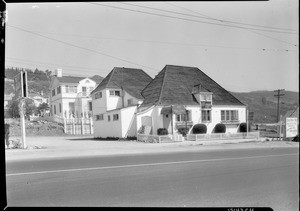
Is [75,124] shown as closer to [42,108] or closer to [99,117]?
[99,117]

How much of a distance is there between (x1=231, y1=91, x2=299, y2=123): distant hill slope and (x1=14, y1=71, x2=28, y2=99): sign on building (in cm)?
457

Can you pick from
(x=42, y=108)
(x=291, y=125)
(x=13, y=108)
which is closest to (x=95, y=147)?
(x=42, y=108)

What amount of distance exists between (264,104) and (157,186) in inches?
122

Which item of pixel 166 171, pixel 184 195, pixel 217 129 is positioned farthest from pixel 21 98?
pixel 217 129

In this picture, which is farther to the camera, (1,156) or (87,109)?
(87,109)

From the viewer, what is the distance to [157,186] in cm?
511

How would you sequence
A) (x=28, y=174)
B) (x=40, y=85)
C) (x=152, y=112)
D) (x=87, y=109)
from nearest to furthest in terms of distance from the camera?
1. (x=40, y=85)
2. (x=28, y=174)
3. (x=87, y=109)
4. (x=152, y=112)

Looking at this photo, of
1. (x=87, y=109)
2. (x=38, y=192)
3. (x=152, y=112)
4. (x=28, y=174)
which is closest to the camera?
(x=38, y=192)

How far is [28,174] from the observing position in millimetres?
6480

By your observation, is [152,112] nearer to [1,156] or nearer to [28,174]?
[28,174]

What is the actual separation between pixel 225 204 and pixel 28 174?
5302 millimetres

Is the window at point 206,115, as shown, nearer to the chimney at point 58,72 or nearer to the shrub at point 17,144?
the chimney at point 58,72

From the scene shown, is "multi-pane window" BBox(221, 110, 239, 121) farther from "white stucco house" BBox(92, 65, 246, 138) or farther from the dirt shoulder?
the dirt shoulder

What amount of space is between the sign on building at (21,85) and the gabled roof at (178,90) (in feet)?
9.34
